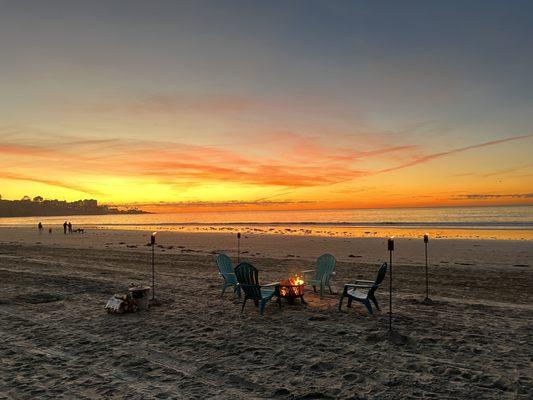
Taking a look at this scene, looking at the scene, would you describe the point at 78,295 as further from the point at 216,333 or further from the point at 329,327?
the point at 329,327

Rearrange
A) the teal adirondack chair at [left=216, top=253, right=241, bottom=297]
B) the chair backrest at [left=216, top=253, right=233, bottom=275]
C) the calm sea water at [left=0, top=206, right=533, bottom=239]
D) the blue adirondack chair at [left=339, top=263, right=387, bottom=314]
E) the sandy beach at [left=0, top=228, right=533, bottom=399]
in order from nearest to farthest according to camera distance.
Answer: the sandy beach at [left=0, top=228, right=533, bottom=399]
the blue adirondack chair at [left=339, top=263, right=387, bottom=314]
the teal adirondack chair at [left=216, top=253, right=241, bottom=297]
the chair backrest at [left=216, top=253, right=233, bottom=275]
the calm sea water at [left=0, top=206, right=533, bottom=239]

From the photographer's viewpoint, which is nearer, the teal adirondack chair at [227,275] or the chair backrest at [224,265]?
the teal adirondack chair at [227,275]

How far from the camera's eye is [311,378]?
4859 mm

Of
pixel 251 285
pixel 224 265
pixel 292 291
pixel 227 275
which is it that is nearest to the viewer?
pixel 251 285

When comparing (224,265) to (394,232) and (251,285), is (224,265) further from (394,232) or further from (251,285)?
(394,232)

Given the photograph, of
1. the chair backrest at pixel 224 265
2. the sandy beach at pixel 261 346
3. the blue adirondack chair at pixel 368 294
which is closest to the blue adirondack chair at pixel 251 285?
the sandy beach at pixel 261 346

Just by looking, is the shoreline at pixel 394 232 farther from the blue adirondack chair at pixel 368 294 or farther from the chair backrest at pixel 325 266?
the blue adirondack chair at pixel 368 294

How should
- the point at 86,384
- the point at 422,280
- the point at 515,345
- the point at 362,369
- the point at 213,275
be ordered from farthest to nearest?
the point at 213,275
the point at 422,280
the point at 515,345
the point at 362,369
the point at 86,384

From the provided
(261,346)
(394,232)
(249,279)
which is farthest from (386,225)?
(261,346)

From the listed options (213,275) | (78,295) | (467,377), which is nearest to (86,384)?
(467,377)

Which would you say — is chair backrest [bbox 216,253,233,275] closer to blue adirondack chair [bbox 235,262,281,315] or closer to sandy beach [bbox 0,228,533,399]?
sandy beach [bbox 0,228,533,399]

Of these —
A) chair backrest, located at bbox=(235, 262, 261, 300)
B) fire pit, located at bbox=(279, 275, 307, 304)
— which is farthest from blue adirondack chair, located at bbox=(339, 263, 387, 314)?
chair backrest, located at bbox=(235, 262, 261, 300)

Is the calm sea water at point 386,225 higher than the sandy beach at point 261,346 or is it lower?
higher

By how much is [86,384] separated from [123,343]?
1.49 meters
